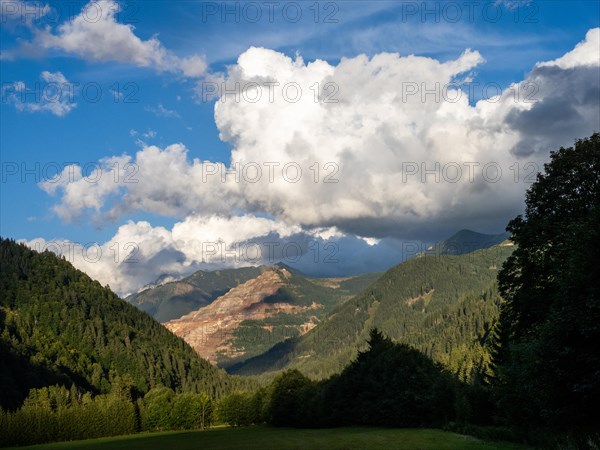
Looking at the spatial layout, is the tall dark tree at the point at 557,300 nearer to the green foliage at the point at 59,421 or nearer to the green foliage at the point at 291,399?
the green foliage at the point at 291,399

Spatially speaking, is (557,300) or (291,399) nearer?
(557,300)

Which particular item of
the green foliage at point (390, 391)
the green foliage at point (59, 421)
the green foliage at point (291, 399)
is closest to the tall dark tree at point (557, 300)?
the green foliage at point (390, 391)

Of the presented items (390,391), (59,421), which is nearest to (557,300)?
(390,391)

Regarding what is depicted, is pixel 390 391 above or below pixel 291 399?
above

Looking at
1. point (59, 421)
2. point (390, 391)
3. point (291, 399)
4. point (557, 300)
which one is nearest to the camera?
point (557, 300)

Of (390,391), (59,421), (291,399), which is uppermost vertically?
(390,391)

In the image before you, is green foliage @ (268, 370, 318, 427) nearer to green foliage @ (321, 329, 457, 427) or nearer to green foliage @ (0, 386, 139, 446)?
green foliage @ (321, 329, 457, 427)

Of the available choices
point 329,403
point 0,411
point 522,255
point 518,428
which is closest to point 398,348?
point 329,403

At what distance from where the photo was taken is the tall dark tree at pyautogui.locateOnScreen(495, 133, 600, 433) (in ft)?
119

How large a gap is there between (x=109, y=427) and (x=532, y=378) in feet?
592

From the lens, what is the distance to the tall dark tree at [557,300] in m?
36.3

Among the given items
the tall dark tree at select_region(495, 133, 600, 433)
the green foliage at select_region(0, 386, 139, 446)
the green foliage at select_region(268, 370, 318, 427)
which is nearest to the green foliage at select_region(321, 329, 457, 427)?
the green foliage at select_region(268, 370, 318, 427)

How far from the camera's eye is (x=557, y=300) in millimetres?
39625

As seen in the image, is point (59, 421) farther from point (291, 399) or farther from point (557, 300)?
point (557, 300)
